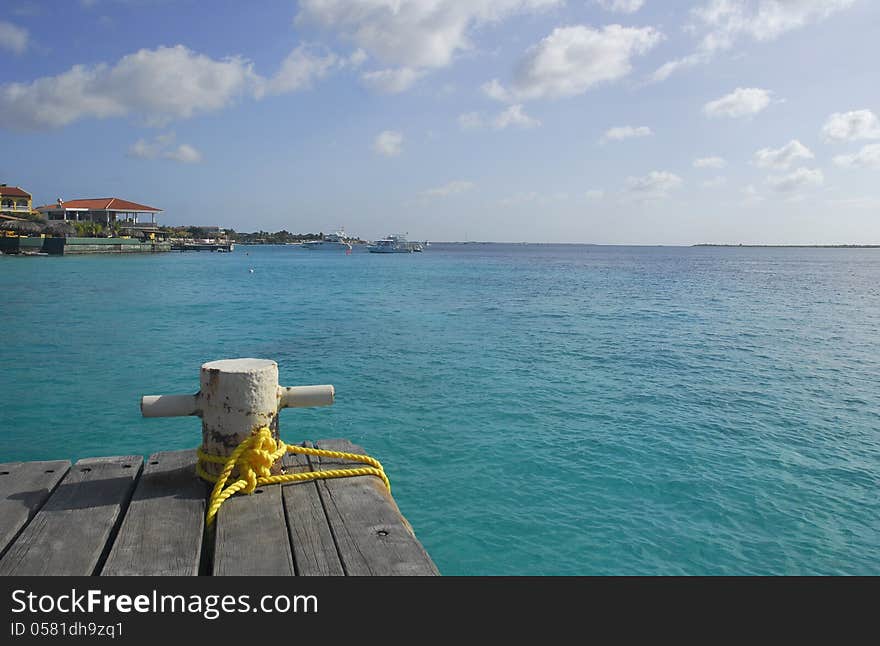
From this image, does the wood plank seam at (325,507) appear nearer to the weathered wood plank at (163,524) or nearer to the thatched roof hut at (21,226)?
the weathered wood plank at (163,524)

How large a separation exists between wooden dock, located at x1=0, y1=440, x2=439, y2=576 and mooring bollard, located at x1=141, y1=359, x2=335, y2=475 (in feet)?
1.38

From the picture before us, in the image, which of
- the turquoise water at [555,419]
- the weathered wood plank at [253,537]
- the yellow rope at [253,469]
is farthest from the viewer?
the turquoise water at [555,419]

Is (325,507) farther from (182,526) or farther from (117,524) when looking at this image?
(117,524)

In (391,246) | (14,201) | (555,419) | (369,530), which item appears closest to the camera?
(369,530)

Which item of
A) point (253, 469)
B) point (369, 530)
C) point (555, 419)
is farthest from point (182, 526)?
point (555, 419)

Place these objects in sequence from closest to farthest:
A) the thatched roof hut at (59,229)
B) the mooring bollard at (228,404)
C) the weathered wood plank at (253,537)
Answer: the weathered wood plank at (253,537), the mooring bollard at (228,404), the thatched roof hut at (59,229)

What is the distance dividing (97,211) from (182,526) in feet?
431

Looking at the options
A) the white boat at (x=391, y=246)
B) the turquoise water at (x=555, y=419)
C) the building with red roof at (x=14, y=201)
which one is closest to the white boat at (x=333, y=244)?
the white boat at (x=391, y=246)

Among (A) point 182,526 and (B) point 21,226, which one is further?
(B) point 21,226

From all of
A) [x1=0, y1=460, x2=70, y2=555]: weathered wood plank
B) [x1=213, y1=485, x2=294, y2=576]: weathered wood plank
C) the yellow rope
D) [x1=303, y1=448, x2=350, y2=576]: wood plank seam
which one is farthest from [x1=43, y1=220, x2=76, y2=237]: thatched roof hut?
[x1=213, y1=485, x2=294, y2=576]: weathered wood plank

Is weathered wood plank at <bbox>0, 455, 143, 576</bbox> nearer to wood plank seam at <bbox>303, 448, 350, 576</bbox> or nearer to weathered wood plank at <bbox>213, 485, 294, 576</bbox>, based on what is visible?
weathered wood plank at <bbox>213, 485, 294, 576</bbox>

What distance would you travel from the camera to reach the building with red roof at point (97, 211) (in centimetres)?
11485

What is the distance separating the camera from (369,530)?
3846 millimetres
